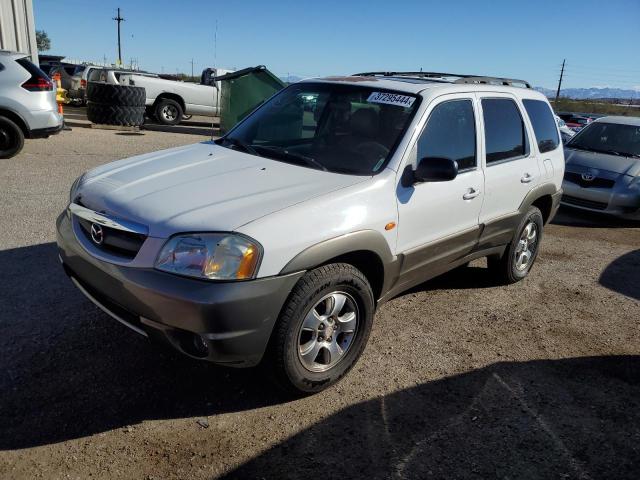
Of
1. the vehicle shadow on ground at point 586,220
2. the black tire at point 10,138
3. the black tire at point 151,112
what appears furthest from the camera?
the black tire at point 151,112

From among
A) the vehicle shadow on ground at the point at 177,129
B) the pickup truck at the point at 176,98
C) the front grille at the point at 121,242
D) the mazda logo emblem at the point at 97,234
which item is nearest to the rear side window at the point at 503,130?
the front grille at the point at 121,242

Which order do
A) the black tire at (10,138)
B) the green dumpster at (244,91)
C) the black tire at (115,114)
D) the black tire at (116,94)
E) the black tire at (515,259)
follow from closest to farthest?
1. the black tire at (515,259)
2. the black tire at (10,138)
3. the green dumpster at (244,91)
4. the black tire at (116,94)
5. the black tire at (115,114)

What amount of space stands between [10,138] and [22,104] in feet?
2.20

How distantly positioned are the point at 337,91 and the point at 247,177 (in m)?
1.21

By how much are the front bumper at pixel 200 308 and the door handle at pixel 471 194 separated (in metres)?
1.66

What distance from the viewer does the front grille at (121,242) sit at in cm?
264

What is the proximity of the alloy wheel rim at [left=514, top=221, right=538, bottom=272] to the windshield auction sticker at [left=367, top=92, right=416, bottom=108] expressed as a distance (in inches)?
76.7

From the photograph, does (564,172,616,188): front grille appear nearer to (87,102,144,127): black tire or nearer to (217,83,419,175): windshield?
(217,83,419,175): windshield

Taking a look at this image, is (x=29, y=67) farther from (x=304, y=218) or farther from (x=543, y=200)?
(x=543, y=200)

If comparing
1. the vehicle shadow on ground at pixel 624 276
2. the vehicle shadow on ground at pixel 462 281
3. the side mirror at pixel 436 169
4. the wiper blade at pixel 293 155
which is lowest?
the vehicle shadow on ground at pixel 624 276

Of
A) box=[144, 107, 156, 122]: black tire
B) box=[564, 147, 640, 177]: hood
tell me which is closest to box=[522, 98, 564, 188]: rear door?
box=[564, 147, 640, 177]: hood

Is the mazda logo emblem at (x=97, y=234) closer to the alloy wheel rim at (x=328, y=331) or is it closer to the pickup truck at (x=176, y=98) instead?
the alloy wheel rim at (x=328, y=331)

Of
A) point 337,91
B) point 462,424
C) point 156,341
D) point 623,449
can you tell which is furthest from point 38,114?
point 623,449

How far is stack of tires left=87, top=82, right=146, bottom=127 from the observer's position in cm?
1357
